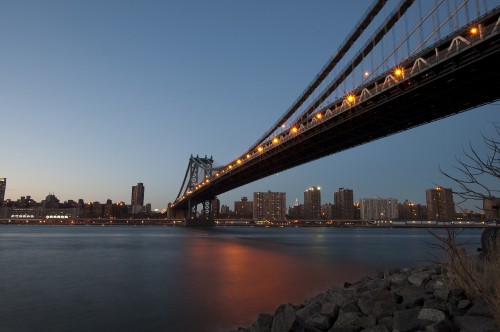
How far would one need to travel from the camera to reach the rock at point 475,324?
400 cm

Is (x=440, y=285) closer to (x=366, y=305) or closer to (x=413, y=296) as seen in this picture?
(x=413, y=296)

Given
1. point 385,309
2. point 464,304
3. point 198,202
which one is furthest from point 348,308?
point 198,202

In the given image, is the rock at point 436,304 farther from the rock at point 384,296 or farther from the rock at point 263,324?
the rock at point 263,324

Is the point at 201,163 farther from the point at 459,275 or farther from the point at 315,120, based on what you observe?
the point at 459,275

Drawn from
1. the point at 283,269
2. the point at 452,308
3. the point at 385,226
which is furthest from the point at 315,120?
the point at 385,226

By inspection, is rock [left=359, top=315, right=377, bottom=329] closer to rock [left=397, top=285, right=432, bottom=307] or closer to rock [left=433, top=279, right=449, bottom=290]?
rock [left=397, top=285, right=432, bottom=307]

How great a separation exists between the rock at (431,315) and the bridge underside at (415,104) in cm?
1718

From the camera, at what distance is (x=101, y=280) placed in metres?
14.1

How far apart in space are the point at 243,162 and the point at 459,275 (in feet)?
155

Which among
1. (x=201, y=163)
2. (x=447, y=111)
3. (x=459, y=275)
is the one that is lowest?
(x=459, y=275)

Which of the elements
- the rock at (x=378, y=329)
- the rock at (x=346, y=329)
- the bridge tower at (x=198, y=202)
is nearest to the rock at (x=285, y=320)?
the rock at (x=346, y=329)

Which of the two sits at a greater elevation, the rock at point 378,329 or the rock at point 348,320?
the rock at point 378,329

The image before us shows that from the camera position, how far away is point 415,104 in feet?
85.7

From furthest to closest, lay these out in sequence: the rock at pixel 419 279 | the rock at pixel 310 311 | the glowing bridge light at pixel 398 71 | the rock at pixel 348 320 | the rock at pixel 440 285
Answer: the glowing bridge light at pixel 398 71, the rock at pixel 419 279, the rock at pixel 310 311, the rock at pixel 440 285, the rock at pixel 348 320
